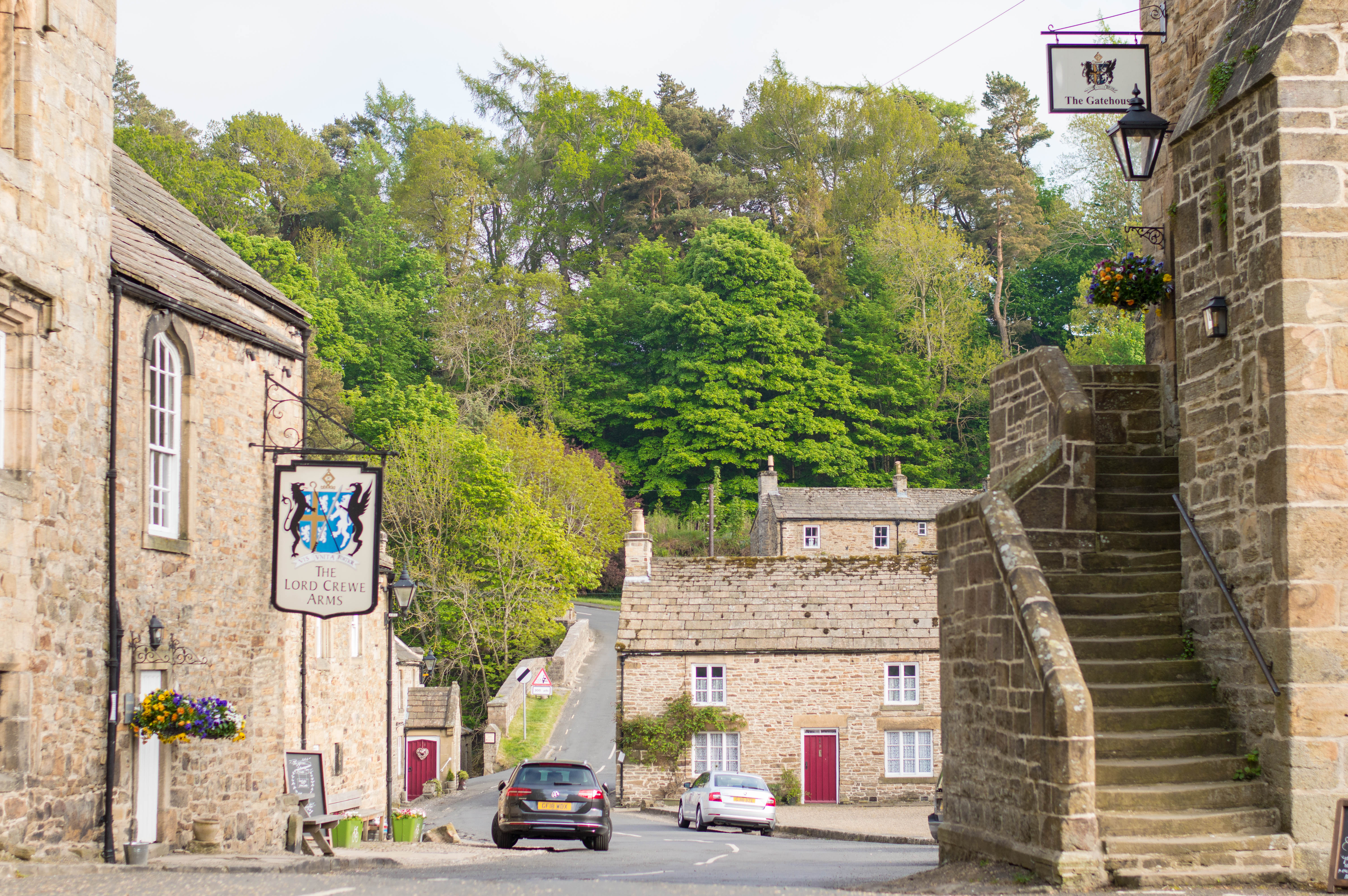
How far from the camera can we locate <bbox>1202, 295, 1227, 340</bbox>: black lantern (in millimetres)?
10141

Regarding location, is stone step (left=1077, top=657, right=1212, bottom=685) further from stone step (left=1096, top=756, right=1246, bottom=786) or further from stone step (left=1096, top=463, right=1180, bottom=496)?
stone step (left=1096, top=463, right=1180, bottom=496)

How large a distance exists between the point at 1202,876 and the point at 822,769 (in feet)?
69.8

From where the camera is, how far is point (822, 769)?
29438 mm

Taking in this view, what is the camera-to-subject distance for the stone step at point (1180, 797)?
9172 millimetres

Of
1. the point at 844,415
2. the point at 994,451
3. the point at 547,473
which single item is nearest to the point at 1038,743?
the point at 994,451

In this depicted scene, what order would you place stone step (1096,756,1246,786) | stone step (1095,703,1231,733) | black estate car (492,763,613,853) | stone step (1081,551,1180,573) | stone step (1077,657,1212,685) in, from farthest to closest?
black estate car (492,763,613,853), stone step (1081,551,1180,573), stone step (1077,657,1212,685), stone step (1095,703,1231,733), stone step (1096,756,1246,786)

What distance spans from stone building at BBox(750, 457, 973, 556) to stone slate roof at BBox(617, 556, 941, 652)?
17358 millimetres

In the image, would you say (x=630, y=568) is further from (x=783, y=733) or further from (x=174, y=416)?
(x=174, y=416)

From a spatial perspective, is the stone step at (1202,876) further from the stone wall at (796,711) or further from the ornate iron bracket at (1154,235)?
the stone wall at (796,711)

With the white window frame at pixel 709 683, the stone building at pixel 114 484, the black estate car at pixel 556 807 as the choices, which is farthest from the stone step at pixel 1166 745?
the white window frame at pixel 709 683

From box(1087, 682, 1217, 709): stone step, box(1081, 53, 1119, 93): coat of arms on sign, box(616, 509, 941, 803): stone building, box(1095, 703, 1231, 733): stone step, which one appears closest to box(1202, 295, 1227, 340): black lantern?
box(1087, 682, 1217, 709): stone step

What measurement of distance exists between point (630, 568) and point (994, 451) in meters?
19.3

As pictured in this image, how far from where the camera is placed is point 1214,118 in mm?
10328

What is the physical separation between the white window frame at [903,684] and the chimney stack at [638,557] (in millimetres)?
6343
